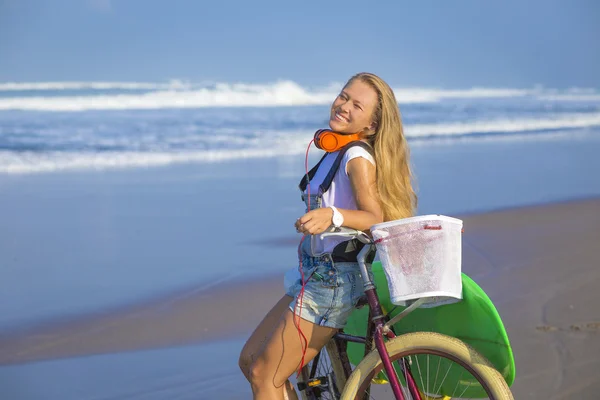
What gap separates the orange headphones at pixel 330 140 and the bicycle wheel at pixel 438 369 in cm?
70

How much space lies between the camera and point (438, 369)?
2.85 metres

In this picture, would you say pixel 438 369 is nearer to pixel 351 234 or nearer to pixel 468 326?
pixel 468 326

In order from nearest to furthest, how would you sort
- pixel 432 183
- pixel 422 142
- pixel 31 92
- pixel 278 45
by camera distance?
pixel 432 183 < pixel 422 142 < pixel 31 92 < pixel 278 45

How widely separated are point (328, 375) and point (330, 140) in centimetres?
97

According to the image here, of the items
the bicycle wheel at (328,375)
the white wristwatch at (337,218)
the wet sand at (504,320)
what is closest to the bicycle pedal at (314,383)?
the bicycle wheel at (328,375)

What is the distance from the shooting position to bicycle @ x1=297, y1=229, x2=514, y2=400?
269 centimetres

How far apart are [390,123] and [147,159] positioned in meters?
10.8

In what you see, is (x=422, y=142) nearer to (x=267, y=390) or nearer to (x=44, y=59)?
(x=267, y=390)

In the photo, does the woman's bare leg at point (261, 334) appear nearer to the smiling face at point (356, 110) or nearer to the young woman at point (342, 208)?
the young woman at point (342, 208)

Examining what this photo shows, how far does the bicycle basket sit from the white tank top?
244mm

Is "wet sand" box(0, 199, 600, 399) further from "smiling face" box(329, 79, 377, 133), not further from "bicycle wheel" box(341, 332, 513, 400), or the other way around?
"smiling face" box(329, 79, 377, 133)

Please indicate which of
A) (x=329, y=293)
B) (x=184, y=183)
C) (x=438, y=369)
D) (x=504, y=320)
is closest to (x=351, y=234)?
(x=329, y=293)

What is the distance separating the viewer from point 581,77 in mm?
41312

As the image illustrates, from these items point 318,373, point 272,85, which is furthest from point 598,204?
point 272,85
